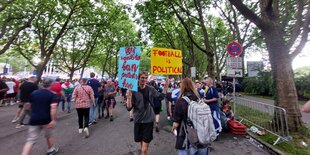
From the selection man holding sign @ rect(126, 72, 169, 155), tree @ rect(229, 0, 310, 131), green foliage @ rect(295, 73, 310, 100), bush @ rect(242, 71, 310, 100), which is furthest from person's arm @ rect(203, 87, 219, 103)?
green foliage @ rect(295, 73, 310, 100)

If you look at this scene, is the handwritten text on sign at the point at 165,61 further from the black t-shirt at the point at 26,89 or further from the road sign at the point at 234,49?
the black t-shirt at the point at 26,89

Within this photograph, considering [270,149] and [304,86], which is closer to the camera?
[270,149]

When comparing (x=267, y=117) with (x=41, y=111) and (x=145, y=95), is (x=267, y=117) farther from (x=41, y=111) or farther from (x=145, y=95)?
(x=41, y=111)

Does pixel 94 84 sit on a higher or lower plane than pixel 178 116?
higher

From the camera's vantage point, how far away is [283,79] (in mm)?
6641

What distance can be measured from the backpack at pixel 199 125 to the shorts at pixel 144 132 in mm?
1069

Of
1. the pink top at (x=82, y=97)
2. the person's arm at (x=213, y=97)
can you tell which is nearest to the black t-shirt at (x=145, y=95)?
the person's arm at (x=213, y=97)

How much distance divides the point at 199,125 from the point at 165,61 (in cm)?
214

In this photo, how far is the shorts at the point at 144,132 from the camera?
4.05 meters

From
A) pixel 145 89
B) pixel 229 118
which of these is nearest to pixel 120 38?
pixel 229 118

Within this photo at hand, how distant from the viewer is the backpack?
3119mm

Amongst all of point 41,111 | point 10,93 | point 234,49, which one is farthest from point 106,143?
point 10,93

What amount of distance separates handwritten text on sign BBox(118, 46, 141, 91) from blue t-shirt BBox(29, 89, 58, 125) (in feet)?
5.43

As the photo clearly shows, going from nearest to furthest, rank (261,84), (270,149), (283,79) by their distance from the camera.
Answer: (270,149) < (283,79) < (261,84)
